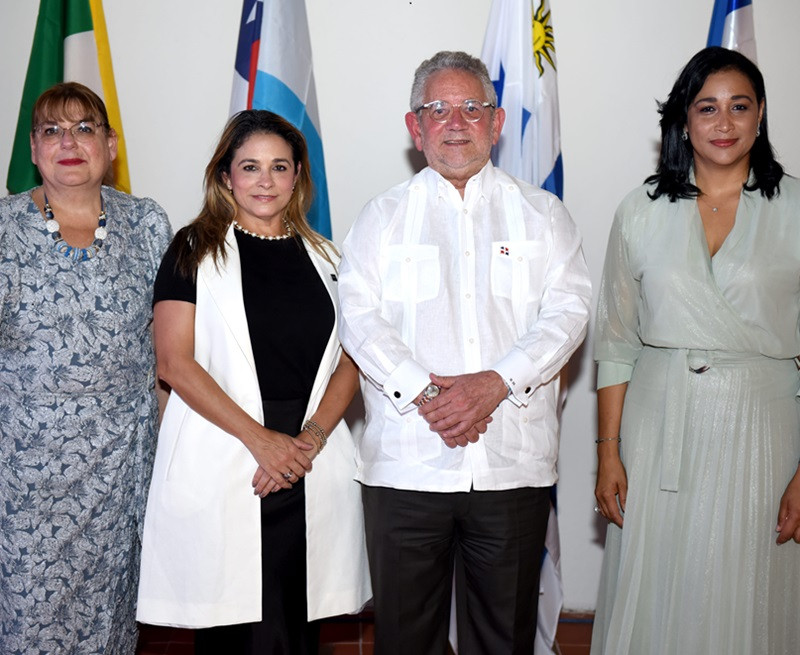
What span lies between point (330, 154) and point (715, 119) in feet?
5.51

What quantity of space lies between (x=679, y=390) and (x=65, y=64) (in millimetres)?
2472

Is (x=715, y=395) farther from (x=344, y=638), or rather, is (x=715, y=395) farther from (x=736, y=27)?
(x=344, y=638)

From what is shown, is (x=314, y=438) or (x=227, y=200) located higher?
(x=227, y=200)

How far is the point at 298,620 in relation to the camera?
98.0 inches

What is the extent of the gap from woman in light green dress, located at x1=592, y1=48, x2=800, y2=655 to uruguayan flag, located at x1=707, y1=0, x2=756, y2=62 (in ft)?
3.23

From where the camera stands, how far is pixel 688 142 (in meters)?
2.51

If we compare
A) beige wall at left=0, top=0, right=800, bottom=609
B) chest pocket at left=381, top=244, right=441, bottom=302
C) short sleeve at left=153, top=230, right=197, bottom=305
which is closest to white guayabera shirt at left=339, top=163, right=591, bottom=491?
chest pocket at left=381, top=244, right=441, bottom=302

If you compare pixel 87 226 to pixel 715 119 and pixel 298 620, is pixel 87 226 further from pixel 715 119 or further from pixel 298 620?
pixel 715 119

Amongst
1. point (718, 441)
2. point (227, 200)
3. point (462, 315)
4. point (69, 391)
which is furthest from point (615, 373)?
point (69, 391)

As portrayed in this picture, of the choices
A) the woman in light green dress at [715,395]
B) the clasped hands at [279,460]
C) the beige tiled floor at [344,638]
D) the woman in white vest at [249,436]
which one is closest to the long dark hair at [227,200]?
the woman in white vest at [249,436]

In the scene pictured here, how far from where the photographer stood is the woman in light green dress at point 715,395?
2.36 m

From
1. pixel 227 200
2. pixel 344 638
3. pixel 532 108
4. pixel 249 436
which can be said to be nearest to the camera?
pixel 249 436

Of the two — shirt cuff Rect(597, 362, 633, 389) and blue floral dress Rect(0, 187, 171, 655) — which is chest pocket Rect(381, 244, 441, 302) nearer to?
shirt cuff Rect(597, 362, 633, 389)

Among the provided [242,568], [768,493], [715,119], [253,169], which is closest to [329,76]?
[253,169]
